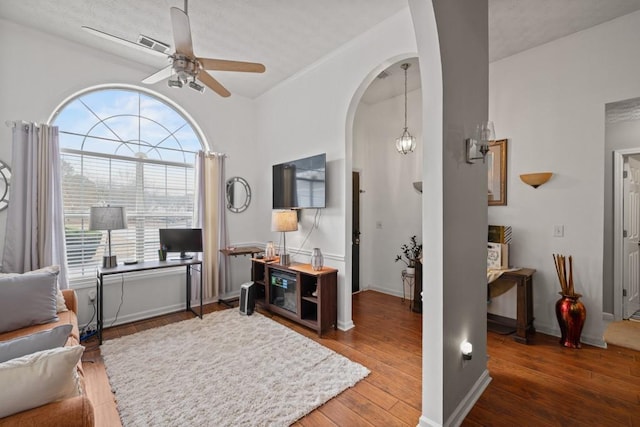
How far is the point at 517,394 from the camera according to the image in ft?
6.68

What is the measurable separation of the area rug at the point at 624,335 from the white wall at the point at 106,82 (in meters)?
4.25

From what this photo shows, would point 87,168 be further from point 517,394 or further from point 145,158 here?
point 517,394

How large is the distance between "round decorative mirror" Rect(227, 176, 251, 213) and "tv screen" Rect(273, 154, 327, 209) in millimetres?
752

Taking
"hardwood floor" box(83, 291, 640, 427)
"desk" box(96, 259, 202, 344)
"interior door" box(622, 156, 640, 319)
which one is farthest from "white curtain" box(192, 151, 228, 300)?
"interior door" box(622, 156, 640, 319)

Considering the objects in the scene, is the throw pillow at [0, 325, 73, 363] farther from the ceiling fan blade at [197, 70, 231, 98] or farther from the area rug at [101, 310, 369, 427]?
the ceiling fan blade at [197, 70, 231, 98]

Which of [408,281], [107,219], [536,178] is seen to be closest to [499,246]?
[536,178]

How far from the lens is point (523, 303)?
286 centimetres

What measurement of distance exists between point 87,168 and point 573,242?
545 centimetres

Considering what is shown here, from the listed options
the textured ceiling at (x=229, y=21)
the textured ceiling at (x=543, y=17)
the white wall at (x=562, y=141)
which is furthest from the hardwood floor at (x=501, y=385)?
the textured ceiling at (x=229, y=21)

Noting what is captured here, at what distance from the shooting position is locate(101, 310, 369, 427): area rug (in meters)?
1.86

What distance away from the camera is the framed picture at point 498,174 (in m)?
3.33

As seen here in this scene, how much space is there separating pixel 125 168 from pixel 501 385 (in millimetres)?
4526

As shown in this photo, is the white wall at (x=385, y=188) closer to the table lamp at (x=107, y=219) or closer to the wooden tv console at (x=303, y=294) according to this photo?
the wooden tv console at (x=303, y=294)

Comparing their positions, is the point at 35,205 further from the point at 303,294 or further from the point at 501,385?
the point at 501,385
